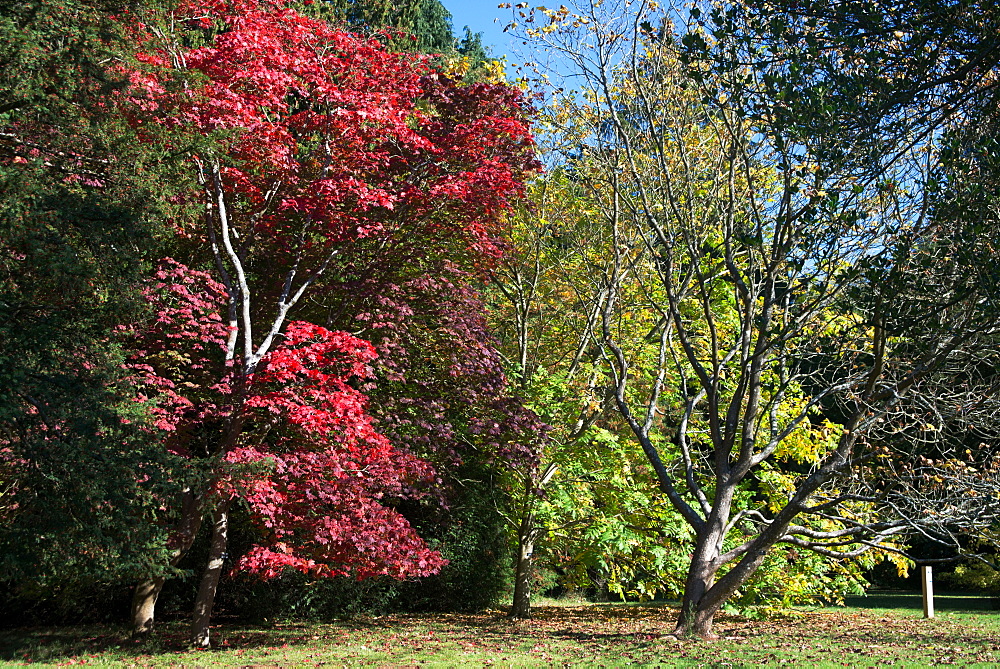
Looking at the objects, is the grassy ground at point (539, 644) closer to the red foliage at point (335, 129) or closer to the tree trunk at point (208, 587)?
the tree trunk at point (208, 587)

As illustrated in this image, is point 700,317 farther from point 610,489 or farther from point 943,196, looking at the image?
point 943,196

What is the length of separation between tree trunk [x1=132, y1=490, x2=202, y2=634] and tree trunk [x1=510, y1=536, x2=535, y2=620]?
A: 18.6 ft

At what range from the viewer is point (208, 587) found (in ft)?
32.1

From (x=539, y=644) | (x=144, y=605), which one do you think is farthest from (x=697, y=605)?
(x=144, y=605)

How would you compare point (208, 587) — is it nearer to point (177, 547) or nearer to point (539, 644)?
point (177, 547)

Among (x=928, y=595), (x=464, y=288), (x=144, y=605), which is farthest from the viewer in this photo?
(x=928, y=595)

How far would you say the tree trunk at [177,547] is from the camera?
899 cm

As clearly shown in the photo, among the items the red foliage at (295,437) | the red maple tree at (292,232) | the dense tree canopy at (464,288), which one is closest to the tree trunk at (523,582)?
the dense tree canopy at (464,288)

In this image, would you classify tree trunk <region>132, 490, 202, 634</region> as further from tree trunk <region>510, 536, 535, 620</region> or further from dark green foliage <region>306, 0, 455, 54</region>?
dark green foliage <region>306, 0, 455, 54</region>

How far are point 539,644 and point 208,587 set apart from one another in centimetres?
404

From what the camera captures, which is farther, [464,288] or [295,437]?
[464,288]

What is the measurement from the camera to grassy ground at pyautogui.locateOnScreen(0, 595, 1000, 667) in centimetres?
775

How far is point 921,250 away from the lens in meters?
5.68

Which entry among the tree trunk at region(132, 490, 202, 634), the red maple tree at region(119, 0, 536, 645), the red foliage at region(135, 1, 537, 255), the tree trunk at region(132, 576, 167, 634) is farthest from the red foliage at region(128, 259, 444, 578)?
the tree trunk at region(132, 576, 167, 634)
